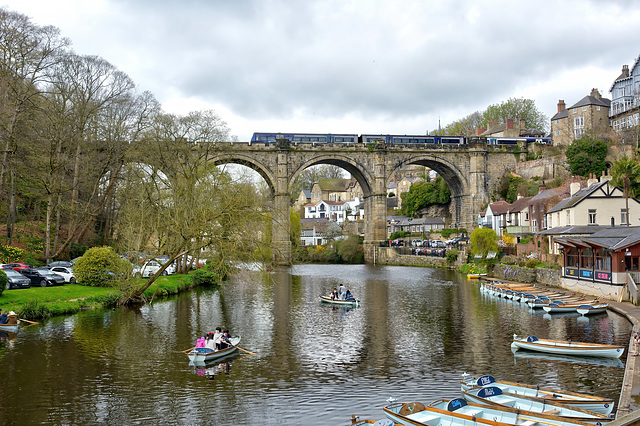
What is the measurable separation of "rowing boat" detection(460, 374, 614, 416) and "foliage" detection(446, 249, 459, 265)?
154 ft

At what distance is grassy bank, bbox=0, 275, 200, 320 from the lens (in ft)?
79.8

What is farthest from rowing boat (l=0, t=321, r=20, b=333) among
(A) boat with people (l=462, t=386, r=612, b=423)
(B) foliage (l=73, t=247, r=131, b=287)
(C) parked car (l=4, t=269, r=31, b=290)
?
(A) boat with people (l=462, t=386, r=612, b=423)

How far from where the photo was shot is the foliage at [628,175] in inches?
1550

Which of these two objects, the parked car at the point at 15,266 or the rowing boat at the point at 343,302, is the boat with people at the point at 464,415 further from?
the parked car at the point at 15,266

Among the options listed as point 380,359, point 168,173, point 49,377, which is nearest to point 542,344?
point 380,359

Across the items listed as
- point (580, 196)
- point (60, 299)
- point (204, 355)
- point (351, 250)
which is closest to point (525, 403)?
point (204, 355)

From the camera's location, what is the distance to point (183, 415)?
41.8ft

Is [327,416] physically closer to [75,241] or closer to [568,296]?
[568,296]

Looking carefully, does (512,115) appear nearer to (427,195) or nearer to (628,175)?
(427,195)

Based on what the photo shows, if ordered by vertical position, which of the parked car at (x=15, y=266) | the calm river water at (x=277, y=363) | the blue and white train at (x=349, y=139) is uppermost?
the blue and white train at (x=349, y=139)

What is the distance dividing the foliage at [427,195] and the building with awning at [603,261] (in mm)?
48045

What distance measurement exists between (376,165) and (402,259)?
12376 millimetres

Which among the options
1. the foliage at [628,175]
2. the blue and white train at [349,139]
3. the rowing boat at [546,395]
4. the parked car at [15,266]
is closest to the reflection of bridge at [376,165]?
the blue and white train at [349,139]

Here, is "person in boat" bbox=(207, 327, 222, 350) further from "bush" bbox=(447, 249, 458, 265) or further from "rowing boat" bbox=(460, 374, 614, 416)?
"bush" bbox=(447, 249, 458, 265)
